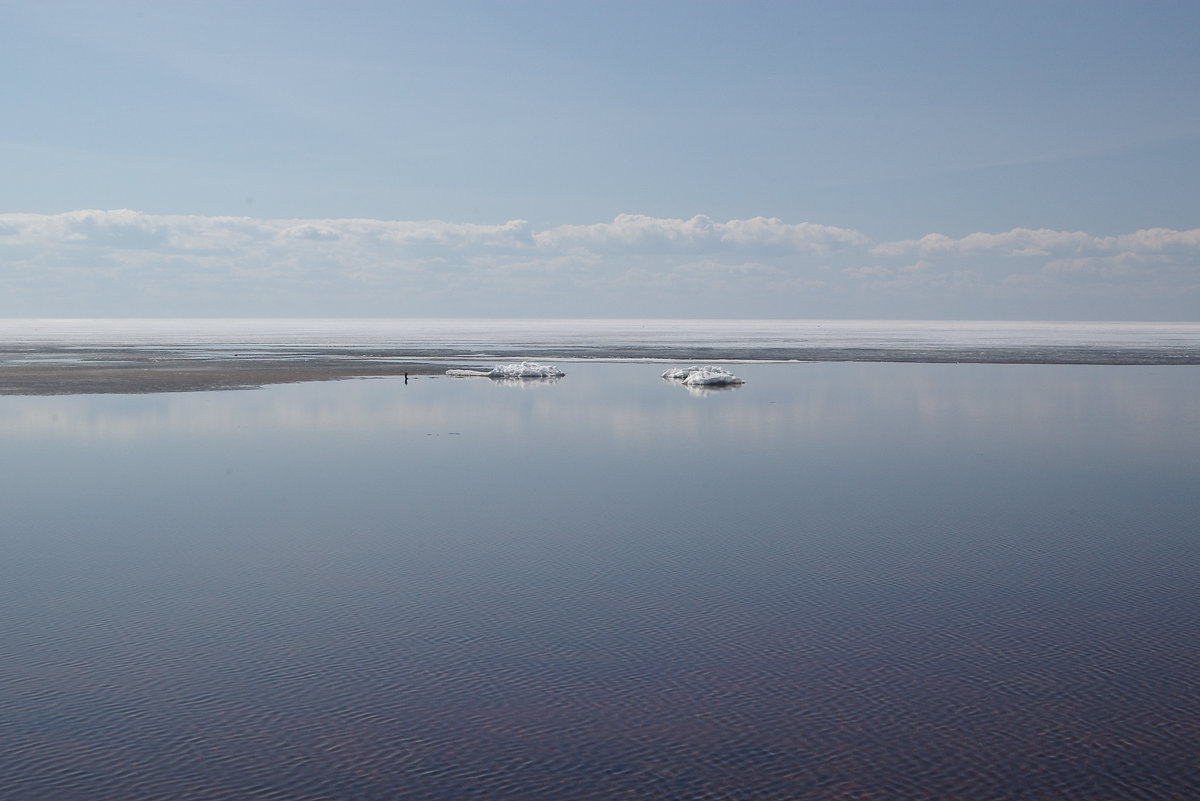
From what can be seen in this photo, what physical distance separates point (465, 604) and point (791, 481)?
11.2 metres

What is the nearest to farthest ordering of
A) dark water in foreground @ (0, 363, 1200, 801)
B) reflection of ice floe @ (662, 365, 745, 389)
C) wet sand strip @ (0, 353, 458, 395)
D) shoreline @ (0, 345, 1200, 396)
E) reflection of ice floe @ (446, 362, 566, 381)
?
dark water in foreground @ (0, 363, 1200, 801), wet sand strip @ (0, 353, 458, 395), reflection of ice floe @ (662, 365, 745, 389), shoreline @ (0, 345, 1200, 396), reflection of ice floe @ (446, 362, 566, 381)

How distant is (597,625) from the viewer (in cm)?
1185

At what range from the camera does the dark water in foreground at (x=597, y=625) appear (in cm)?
834

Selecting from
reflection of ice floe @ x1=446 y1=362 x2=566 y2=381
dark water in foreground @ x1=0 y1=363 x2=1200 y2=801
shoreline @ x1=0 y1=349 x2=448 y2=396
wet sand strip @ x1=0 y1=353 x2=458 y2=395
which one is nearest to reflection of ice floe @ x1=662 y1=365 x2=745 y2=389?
reflection of ice floe @ x1=446 y1=362 x2=566 y2=381

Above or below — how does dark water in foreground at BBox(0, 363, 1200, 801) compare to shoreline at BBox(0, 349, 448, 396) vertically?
below

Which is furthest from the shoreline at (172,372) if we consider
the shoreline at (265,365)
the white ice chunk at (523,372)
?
the white ice chunk at (523,372)

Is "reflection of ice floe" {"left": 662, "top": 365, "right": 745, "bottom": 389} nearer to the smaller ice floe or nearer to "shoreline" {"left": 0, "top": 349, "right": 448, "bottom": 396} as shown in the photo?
the smaller ice floe

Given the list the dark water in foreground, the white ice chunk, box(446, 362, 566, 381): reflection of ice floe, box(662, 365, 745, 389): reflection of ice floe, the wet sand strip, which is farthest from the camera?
the white ice chunk

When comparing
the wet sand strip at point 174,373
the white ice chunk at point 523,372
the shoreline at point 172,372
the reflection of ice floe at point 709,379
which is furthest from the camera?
the white ice chunk at point 523,372

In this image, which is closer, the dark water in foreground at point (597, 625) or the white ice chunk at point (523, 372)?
the dark water in foreground at point (597, 625)

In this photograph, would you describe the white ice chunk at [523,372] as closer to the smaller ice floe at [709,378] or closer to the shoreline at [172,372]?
the shoreline at [172,372]

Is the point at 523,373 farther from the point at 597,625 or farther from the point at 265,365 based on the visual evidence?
the point at 597,625

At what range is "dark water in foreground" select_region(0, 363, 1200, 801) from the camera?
8.34m

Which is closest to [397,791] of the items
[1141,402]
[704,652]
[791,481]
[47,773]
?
[47,773]
